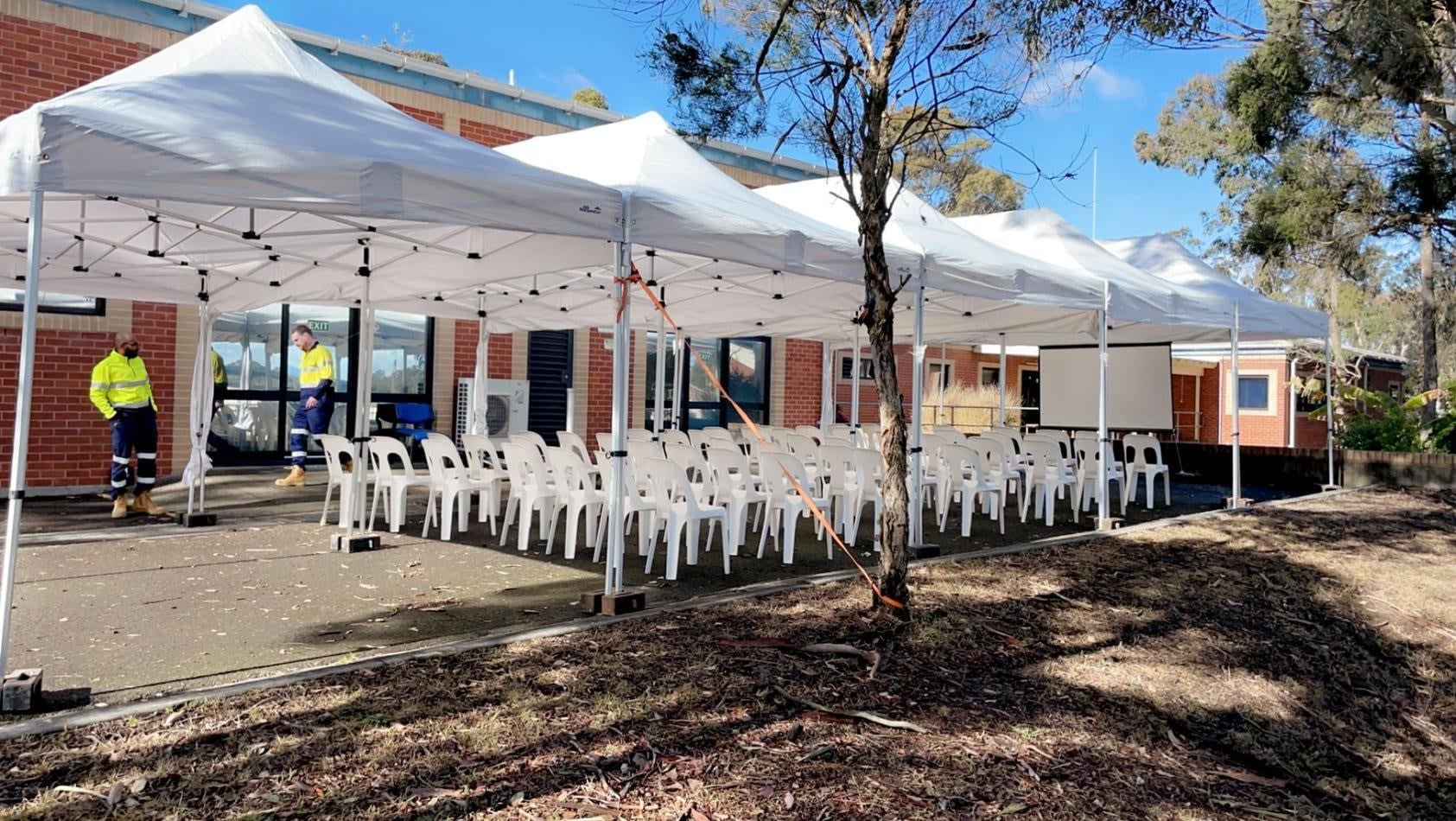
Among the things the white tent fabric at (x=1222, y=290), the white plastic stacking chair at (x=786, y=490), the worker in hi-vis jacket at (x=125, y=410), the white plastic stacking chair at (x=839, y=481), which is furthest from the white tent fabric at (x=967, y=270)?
the worker in hi-vis jacket at (x=125, y=410)

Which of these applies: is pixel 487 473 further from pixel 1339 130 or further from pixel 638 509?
pixel 1339 130

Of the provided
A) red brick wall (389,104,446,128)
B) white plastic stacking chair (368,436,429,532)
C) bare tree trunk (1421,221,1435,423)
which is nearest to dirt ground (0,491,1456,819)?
white plastic stacking chair (368,436,429,532)

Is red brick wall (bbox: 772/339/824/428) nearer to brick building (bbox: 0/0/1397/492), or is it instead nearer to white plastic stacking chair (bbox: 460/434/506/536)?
brick building (bbox: 0/0/1397/492)

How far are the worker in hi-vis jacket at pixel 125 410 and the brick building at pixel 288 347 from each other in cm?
237

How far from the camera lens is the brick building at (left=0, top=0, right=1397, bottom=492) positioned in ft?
32.6

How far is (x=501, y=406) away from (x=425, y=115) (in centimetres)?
417

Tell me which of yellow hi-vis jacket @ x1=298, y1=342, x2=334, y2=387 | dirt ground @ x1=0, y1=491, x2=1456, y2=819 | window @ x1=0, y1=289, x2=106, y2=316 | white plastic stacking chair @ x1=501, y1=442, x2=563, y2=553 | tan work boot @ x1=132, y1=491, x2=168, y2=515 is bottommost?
dirt ground @ x1=0, y1=491, x2=1456, y2=819

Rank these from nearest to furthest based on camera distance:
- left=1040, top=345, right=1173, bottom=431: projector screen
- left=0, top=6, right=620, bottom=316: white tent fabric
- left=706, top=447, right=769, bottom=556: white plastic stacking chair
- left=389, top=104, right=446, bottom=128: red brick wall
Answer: left=0, top=6, right=620, bottom=316: white tent fabric < left=706, top=447, right=769, bottom=556: white plastic stacking chair < left=389, top=104, right=446, bottom=128: red brick wall < left=1040, top=345, right=1173, bottom=431: projector screen

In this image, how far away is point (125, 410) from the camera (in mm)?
8125

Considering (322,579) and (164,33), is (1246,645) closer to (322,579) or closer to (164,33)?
(322,579)

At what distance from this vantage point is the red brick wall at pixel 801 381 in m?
18.5

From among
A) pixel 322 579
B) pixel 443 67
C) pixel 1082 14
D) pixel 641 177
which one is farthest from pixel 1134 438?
pixel 443 67

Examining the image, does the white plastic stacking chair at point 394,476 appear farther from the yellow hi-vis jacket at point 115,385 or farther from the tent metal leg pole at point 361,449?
the yellow hi-vis jacket at point 115,385

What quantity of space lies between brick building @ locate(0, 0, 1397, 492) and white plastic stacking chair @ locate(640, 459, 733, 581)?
5942 millimetres
